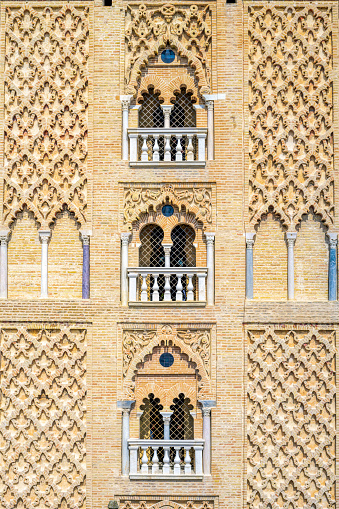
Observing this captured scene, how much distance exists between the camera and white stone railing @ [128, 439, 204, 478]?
33.3 feet

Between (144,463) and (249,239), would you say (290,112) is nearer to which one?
(249,239)

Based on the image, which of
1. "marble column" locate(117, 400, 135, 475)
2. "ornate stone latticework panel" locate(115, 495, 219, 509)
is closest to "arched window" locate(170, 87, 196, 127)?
"marble column" locate(117, 400, 135, 475)

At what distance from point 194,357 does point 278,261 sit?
2.24 m

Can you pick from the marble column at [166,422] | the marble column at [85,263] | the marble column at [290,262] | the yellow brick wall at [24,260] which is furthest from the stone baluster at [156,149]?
the marble column at [166,422]

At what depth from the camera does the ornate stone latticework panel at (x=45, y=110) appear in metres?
10.5

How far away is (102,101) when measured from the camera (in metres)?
10.5

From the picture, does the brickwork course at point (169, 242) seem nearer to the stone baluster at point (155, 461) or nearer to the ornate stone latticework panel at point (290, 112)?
the ornate stone latticework panel at point (290, 112)

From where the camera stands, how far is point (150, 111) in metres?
10.8

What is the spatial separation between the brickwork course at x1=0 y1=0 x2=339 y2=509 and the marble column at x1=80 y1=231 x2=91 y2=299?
4.2 inches

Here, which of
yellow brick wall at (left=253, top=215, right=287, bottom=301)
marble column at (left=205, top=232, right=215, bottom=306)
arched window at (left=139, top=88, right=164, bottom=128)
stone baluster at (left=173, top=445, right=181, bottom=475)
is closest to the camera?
stone baluster at (left=173, top=445, right=181, bottom=475)

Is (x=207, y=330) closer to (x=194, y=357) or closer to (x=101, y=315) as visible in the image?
(x=194, y=357)

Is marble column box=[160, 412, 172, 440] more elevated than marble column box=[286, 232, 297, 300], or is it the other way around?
marble column box=[286, 232, 297, 300]

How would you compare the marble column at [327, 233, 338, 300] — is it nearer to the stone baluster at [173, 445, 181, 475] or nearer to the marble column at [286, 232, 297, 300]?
the marble column at [286, 232, 297, 300]

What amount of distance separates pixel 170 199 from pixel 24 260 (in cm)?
281
